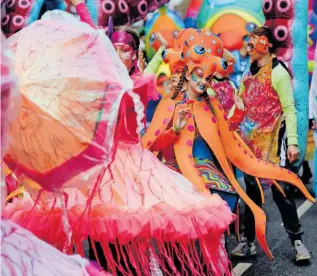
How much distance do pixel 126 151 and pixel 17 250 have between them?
1630 millimetres

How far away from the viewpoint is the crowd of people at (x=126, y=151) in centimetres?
151

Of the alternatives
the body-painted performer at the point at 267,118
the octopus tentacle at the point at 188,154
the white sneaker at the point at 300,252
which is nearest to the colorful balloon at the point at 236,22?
the body-painted performer at the point at 267,118


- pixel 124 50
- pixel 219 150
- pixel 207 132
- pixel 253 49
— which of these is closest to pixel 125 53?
pixel 124 50

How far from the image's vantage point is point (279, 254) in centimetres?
460

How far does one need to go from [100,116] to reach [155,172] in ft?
4.68

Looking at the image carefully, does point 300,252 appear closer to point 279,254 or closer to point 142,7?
point 279,254


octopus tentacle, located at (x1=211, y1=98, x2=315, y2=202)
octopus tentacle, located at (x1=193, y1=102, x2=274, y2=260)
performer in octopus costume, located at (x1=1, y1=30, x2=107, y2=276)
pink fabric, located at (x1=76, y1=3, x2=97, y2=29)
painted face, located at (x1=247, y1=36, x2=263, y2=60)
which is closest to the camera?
performer in octopus costume, located at (x1=1, y1=30, x2=107, y2=276)

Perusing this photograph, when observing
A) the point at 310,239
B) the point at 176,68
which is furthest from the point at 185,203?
the point at 310,239

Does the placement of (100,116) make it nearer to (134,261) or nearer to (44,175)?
(44,175)

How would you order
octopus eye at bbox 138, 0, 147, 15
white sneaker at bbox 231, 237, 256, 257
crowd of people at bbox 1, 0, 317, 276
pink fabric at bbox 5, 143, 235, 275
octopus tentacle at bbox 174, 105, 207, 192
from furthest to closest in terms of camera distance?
octopus eye at bbox 138, 0, 147, 15, white sneaker at bbox 231, 237, 256, 257, octopus tentacle at bbox 174, 105, 207, 192, pink fabric at bbox 5, 143, 235, 275, crowd of people at bbox 1, 0, 317, 276

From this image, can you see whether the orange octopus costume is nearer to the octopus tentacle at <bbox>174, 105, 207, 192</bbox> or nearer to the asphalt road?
the octopus tentacle at <bbox>174, 105, 207, 192</bbox>

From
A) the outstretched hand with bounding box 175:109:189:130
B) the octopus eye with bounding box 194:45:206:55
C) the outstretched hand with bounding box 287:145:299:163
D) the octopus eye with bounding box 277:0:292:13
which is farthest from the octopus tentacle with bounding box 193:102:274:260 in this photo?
the octopus eye with bounding box 277:0:292:13

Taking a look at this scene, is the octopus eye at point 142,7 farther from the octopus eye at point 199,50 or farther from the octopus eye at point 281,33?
the octopus eye at point 199,50

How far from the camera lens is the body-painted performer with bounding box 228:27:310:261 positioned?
172 inches
